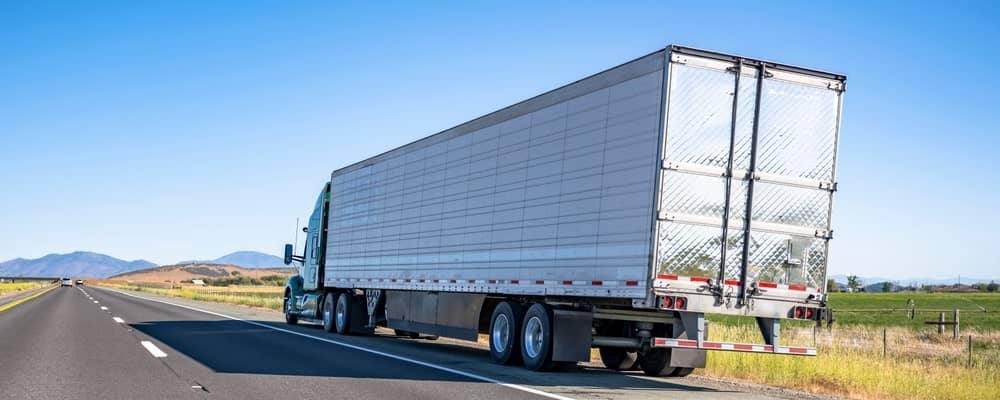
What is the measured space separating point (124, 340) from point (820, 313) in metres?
11.7

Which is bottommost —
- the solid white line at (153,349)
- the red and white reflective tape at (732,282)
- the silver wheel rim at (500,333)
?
the solid white line at (153,349)

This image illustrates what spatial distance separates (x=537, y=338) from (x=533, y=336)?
14 centimetres

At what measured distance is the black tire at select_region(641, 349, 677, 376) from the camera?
14367mm

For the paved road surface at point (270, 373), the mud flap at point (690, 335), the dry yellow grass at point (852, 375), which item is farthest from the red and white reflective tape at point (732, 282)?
the dry yellow grass at point (852, 375)

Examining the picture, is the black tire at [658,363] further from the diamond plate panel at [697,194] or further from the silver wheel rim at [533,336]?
the diamond plate panel at [697,194]

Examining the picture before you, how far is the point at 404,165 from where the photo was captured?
19.9 m

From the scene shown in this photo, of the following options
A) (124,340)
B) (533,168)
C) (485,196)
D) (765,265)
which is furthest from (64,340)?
(765,265)

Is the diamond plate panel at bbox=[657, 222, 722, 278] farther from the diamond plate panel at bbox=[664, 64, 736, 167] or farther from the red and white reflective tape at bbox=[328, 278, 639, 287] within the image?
the diamond plate panel at bbox=[664, 64, 736, 167]

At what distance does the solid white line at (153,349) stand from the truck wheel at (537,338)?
17.3 ft

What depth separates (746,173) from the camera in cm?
1208

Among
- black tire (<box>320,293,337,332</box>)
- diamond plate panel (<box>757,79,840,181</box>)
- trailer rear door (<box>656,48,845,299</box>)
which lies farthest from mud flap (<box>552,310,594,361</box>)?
black tire (<box>320,293,337,332</box>)

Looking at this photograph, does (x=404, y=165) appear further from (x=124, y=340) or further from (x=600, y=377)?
(x=600, y=377)

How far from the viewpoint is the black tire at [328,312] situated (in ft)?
77.4

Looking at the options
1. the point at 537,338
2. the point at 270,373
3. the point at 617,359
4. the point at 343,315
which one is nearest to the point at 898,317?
the point at 343,315
